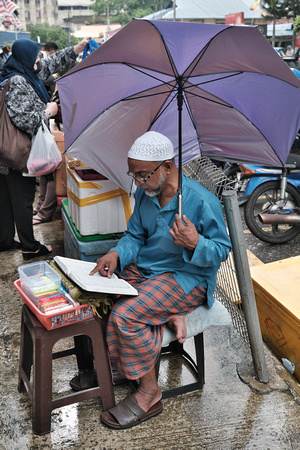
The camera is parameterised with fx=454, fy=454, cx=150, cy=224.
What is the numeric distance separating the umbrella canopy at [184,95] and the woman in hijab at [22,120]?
Answer: 995 millimetres

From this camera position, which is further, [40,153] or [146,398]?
[40,153]

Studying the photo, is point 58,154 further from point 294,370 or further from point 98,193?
point 294,370

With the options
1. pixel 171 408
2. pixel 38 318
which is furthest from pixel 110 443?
pixel 38 318

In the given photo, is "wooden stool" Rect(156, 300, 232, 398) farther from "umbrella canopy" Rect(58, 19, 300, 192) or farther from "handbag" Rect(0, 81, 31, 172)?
"handbag" Rect(0, 81, 31, 172)

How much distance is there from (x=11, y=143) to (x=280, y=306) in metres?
2.46

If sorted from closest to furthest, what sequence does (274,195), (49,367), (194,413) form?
(49,367) → (194,413) → (274,195)

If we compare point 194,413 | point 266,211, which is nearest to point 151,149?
point 194,413

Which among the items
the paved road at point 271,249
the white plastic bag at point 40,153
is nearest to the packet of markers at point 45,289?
the white plastic bag at point 40,153

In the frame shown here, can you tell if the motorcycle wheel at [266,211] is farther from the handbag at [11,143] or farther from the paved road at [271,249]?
the handbag at [11,143]

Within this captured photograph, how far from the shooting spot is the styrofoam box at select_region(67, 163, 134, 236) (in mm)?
3186

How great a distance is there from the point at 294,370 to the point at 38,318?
1.54m

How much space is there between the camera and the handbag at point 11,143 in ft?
12.1

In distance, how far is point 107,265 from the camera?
2.38 metres

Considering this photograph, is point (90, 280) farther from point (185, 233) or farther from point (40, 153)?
point (40, 153)
